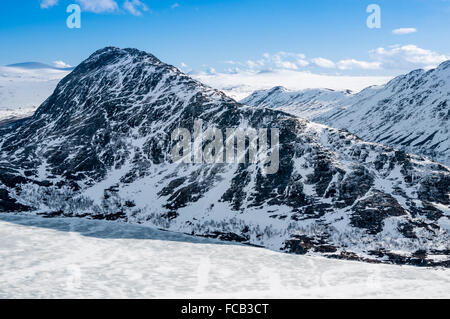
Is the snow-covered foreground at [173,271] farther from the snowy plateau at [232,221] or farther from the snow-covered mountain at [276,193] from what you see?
the snow-covered mountain at [276,193]

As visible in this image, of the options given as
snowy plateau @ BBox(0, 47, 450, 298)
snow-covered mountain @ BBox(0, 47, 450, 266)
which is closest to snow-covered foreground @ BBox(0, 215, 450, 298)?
snowy plateau @ BBox(0, 47, 450, 298)

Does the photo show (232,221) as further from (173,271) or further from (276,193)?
(173,271)

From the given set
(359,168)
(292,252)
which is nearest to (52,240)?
(292,252)

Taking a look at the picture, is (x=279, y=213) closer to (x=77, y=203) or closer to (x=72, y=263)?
(x=72, y=263)

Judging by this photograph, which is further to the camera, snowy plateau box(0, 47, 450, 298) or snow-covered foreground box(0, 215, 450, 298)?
snowy plateau box(0, 47, 450, 298)

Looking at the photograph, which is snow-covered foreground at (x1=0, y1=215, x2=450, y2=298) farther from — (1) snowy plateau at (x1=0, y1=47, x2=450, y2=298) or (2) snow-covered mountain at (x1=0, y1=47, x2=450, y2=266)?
(2) snow-covered mountain at (x1=0, y1=47, x2=450, y2=266)

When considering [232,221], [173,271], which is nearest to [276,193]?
[232,221]
